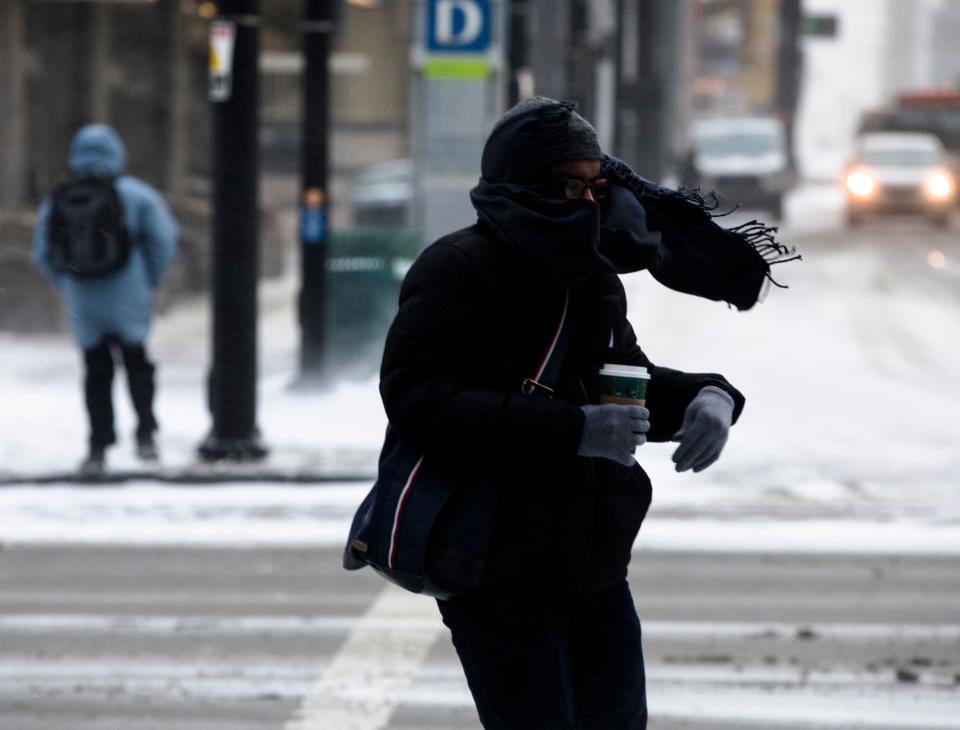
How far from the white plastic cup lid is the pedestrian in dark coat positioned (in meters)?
0.04

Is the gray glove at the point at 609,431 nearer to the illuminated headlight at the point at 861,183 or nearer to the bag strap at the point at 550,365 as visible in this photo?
the bag strap at the point at 550,365

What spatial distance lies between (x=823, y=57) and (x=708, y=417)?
169946 mm

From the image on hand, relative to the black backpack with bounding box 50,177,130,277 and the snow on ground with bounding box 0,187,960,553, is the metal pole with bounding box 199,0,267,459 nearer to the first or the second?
the snow on ground with bounding box 0,187,960,553

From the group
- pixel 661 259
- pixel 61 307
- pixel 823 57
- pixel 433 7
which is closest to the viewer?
pixel 661 259

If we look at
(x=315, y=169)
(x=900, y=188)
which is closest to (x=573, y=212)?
(x=315, y=169)

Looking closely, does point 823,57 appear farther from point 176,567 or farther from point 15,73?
point 176,567

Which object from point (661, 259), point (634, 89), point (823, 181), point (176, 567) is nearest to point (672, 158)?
point (634, 89)

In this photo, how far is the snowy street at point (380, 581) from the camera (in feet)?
17.4

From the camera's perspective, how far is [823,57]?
16625cm

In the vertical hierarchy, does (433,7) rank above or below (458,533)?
above

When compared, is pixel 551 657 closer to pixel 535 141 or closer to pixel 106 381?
pixel 535 141

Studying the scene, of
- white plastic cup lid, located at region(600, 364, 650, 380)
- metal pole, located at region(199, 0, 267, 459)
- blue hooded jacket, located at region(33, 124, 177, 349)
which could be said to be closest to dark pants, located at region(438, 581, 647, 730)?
white plastic cup lid, located at region(600, 364, 650, 380)

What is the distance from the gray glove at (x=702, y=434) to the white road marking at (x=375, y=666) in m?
2.17

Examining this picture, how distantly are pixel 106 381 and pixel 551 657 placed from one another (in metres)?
6.28
